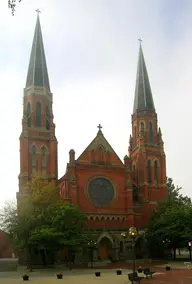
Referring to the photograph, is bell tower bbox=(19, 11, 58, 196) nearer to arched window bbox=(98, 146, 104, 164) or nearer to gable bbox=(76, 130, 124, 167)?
gable bbox=(76, 130, 124, 167)

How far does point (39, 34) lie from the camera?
65.1 m

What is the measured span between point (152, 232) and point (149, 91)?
25116 millimetres

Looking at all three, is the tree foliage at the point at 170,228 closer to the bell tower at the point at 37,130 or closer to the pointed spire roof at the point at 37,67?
the bell tower at the point at 37,130

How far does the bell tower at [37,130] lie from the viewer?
5475cm

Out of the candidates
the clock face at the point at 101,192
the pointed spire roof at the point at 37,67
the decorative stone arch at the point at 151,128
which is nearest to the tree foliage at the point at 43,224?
the clock face at the point at 101,192

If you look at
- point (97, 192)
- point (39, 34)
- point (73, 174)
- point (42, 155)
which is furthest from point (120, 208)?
point (39, 34)

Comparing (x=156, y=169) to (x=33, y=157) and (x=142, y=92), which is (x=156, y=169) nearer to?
(x=142, y=92)

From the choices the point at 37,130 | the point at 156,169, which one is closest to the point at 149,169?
the point at 156,169

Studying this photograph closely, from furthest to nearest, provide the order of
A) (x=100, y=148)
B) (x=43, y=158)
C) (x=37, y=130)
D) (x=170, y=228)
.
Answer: (x=100, y=148) → (x=37, y=130) → (x=43, y=158) → (x=170, y=228)

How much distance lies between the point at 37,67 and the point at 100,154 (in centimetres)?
1782

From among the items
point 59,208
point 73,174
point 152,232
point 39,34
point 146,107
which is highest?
point 39,34

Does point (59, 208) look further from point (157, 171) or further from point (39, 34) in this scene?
point (39, 34)

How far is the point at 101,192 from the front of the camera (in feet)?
183

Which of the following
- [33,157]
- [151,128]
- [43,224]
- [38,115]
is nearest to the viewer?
[43,224]
